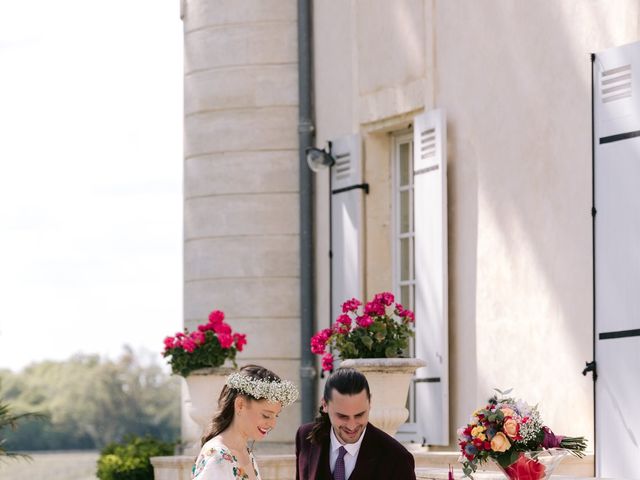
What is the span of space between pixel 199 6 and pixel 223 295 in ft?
7.60

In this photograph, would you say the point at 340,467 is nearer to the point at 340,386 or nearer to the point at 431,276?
the point at 340,386

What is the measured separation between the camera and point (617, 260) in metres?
8.99

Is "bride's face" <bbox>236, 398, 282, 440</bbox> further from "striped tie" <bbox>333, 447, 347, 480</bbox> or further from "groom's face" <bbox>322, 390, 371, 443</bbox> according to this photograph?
"striped tie" <bbox>333, 447, 347, 480</bbox>

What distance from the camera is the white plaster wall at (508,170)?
9484 mm

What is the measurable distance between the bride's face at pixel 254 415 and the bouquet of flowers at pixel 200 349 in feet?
18.8

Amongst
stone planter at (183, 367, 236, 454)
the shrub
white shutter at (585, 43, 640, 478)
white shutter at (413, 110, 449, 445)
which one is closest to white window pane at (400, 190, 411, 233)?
white shutter at (413, 110, 449, 445)

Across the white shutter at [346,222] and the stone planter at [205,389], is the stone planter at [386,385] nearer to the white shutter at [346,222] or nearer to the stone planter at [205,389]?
the stone planter at [205,389]

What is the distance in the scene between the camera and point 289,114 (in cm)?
1281

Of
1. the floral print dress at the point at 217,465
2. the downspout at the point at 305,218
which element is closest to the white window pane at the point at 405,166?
the downspout at the point at 305,218

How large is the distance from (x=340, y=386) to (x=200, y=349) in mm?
5598

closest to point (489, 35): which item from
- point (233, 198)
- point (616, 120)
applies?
point (616, 120)

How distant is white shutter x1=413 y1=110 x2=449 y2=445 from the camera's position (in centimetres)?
1062

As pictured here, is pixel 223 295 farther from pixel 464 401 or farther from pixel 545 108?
pixel 545 108

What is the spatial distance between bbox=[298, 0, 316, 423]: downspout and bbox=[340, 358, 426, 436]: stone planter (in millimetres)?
2651
